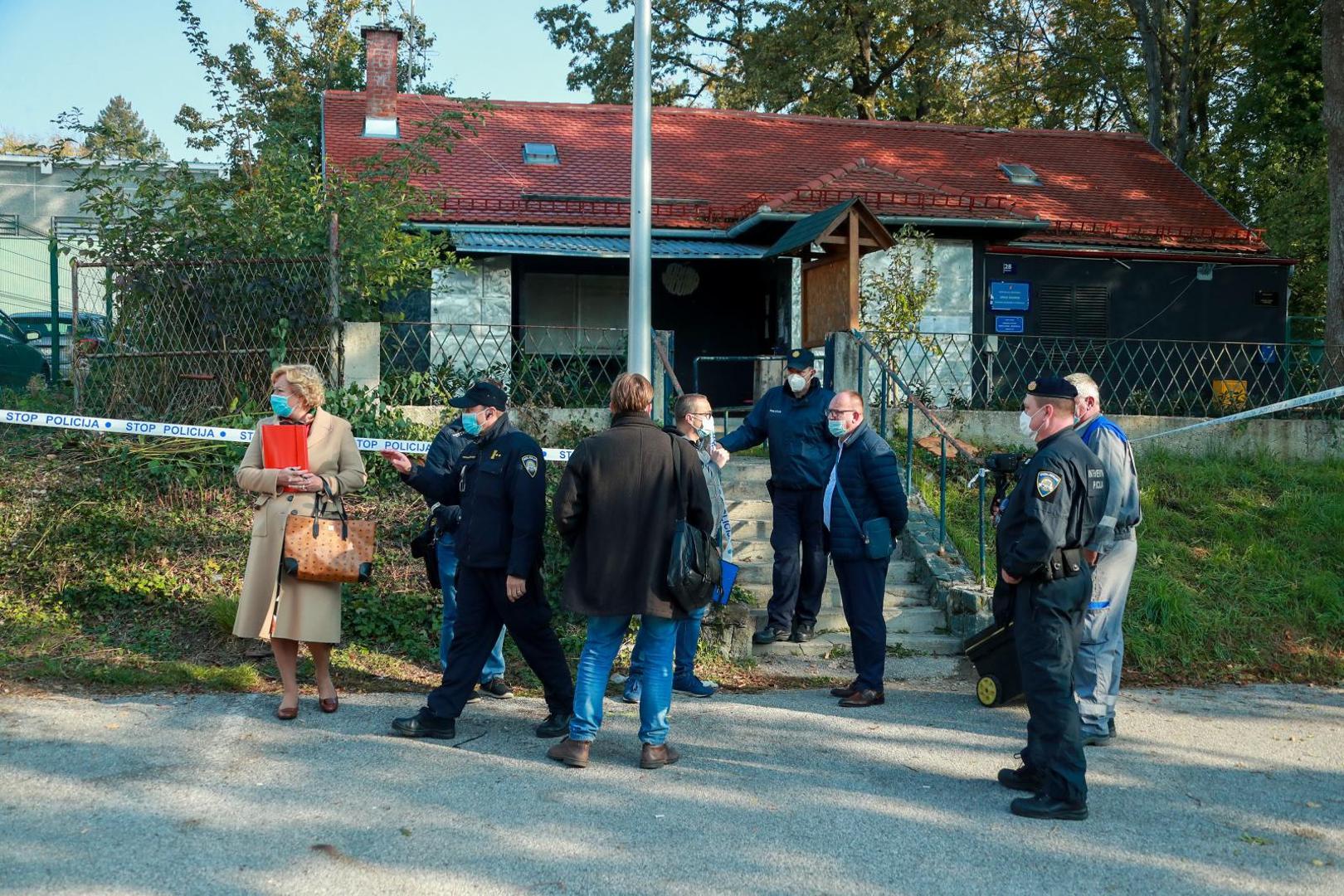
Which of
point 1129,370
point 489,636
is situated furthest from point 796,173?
point 489,636

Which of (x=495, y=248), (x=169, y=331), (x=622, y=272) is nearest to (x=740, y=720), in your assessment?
(x=169, y=331)

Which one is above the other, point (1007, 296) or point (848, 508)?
point (1007, 296)

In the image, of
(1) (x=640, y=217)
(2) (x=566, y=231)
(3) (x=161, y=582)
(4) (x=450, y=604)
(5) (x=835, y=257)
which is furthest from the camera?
(2) (x=566, y=231)

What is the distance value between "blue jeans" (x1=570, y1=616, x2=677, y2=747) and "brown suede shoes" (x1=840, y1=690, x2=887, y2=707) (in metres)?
1.50

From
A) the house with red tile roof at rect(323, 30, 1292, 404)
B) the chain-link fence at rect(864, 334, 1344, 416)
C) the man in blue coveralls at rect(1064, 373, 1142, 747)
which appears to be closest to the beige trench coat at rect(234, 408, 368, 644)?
the man in blue coveralls at rect(1064, 373, 1142, 747)

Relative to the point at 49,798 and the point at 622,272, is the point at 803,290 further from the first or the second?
the point at 49,798

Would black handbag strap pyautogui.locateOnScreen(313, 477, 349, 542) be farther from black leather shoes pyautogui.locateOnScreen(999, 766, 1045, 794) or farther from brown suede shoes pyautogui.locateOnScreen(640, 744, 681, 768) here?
black leather shoes pyautogui.locateOnScreen(999, 766, 1045, 794)

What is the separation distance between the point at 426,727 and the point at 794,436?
10.5ft

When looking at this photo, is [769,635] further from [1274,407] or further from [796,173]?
[796,173]

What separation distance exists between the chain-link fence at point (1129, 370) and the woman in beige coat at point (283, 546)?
8442 millimetres

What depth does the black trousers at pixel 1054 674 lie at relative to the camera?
4.85 m

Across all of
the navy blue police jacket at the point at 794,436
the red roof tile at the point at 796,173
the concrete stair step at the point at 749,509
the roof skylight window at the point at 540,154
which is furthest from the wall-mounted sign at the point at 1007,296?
the navy blue police jacket at the point at 794,436

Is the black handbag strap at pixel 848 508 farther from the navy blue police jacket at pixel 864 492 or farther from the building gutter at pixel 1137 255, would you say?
the building gutter at pixel 1137 255

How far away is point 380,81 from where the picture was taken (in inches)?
730
